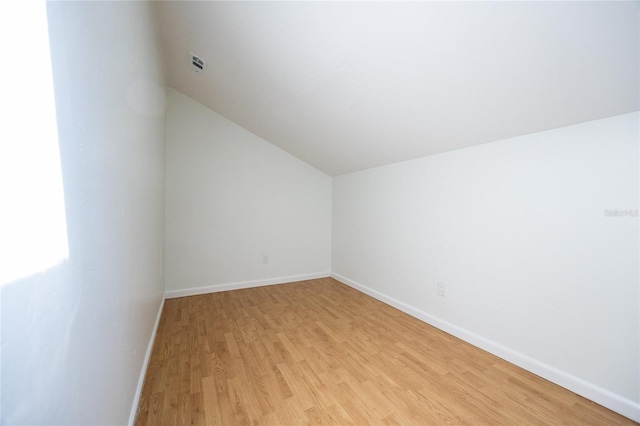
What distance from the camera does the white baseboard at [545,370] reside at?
4.16ft

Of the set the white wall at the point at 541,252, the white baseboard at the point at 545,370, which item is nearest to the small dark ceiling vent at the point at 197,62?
the white wall at the point at 541,252

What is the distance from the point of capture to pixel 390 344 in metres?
1.91

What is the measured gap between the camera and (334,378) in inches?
59.4

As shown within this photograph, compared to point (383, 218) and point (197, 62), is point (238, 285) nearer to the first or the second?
point (383, 218)

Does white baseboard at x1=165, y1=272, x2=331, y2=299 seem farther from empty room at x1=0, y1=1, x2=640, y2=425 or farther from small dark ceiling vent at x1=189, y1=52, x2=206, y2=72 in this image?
small dark ceiling vent at x1=189, y1=52, x2=206, y2=72

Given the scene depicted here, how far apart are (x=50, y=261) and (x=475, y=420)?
184 centimetres

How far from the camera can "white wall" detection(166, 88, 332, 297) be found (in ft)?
9.48

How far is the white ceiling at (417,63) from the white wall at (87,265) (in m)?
0.85

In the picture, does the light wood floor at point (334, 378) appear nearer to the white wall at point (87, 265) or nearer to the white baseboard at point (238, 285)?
the white wall at point (87, 265)

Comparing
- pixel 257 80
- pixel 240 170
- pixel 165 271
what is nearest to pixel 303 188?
pixel 240 170

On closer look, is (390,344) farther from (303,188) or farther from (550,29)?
(303,188)

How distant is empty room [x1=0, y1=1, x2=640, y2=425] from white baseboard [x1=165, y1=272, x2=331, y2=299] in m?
0.06

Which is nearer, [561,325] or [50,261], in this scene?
[50,261]

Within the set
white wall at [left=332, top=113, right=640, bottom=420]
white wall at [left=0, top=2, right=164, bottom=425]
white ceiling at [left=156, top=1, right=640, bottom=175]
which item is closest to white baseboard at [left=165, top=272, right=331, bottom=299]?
white wall at [left=332, top=113, right=640, bottom=420]
